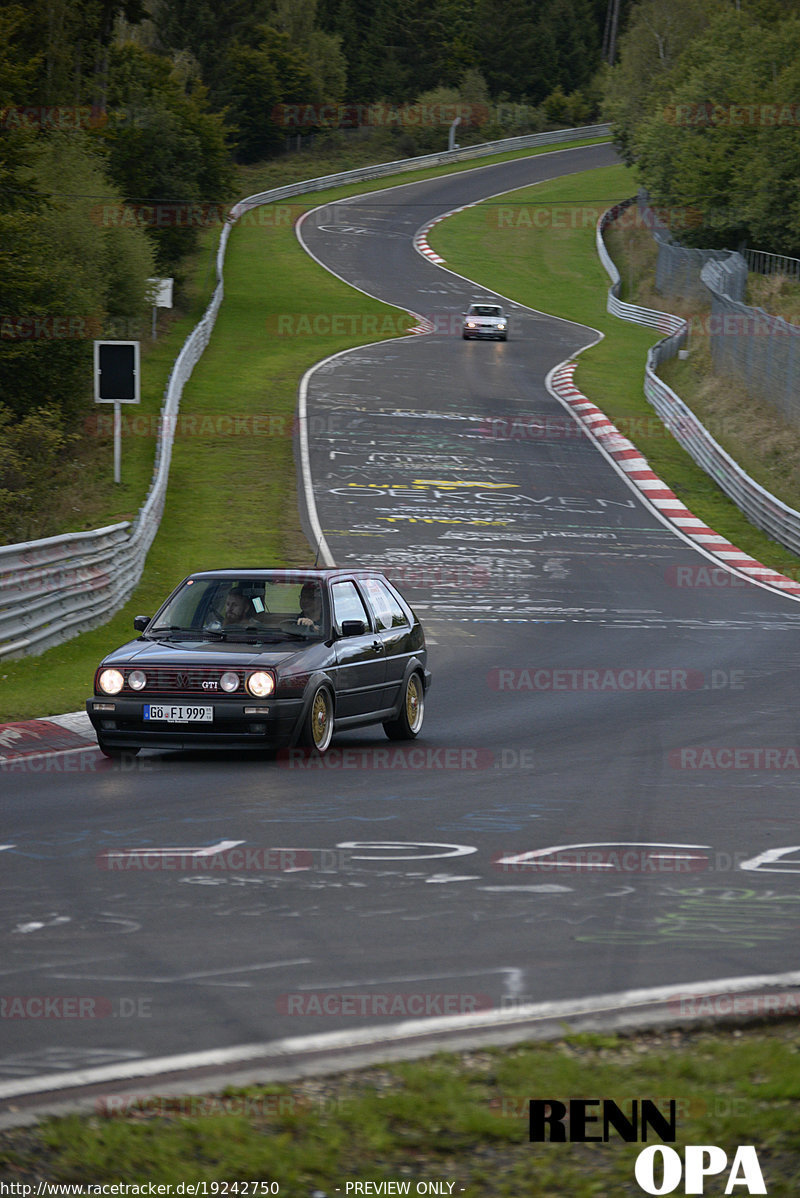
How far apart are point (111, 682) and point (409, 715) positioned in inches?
121

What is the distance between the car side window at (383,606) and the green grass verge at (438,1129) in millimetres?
9182

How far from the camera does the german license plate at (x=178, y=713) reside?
464 inches

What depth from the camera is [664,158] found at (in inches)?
2677

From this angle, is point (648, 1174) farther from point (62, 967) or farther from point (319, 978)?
point (62, 967)

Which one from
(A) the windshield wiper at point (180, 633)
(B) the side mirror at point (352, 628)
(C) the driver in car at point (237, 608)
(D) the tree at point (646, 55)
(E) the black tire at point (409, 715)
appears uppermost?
(D) the tree at point (646, 55)

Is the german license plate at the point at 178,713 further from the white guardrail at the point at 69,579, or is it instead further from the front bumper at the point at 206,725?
the white guardrail at the point at 69,579

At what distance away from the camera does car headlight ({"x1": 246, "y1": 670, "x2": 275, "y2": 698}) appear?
11.7 metres

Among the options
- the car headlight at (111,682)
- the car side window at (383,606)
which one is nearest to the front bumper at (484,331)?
the car side window at (383,606)

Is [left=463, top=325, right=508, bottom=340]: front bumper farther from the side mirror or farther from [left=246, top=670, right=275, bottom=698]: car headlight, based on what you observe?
[left=246, top=670, right=275, bottom=698]: car headlight

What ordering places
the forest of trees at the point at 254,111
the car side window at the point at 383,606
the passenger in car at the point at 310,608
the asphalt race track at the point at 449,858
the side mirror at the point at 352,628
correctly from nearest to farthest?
the asphalt race track at the point at 449,858 < the side mirror at the point at 352,628 < the passenger in car at the point at 310,608 < the car side window at the point at 383,606 < the forest of trees at the point at 254,111

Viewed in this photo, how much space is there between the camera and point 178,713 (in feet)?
38.7

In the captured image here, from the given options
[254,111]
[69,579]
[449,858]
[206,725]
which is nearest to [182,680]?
[206,725]

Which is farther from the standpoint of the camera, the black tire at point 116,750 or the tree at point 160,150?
the tree at point 160,150

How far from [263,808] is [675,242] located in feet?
212
